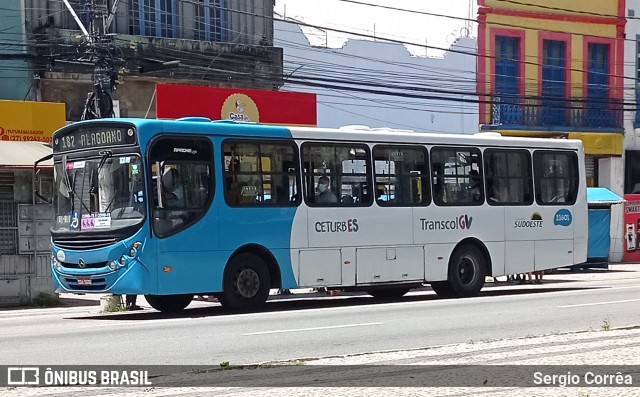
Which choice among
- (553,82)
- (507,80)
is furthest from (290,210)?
(553,82)

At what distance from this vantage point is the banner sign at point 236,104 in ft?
106

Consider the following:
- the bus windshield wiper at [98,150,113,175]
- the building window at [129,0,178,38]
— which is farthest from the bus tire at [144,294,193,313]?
the building window at [129,0,178,38]

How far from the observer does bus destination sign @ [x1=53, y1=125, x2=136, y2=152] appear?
17.8m

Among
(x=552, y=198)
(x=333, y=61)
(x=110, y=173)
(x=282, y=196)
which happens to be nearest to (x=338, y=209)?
(x=282, y=196)

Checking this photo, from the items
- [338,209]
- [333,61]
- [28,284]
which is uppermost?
[333,61]

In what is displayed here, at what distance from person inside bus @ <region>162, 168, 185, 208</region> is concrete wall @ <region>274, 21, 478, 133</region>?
1980 centimetres

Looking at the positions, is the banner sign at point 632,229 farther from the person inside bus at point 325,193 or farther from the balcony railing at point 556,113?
the person inside bus at point 325,193

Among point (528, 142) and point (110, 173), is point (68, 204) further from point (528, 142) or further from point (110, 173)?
point (528, 142)

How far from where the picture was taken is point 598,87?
4347 centimetres

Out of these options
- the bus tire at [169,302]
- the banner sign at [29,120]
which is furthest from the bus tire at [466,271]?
the banner sign at [29,120]

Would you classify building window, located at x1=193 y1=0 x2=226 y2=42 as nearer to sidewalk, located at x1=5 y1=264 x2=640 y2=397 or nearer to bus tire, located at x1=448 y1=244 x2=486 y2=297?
bus tire, located at x1=448 y1=244 x2=486 y2=297

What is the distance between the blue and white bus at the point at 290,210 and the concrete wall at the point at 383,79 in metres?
15.1

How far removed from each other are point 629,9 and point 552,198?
2339 cm

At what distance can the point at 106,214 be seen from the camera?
17.9 m
